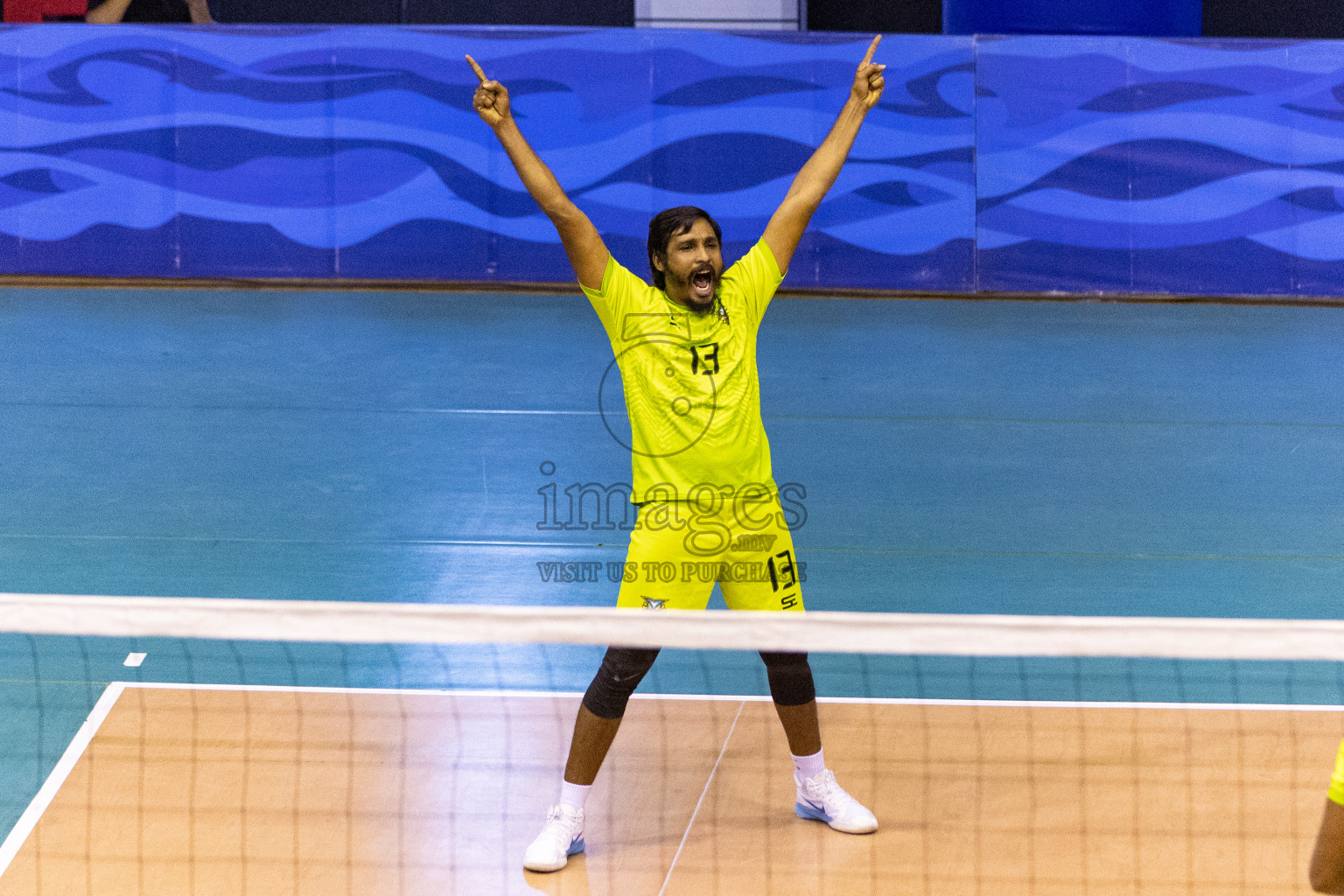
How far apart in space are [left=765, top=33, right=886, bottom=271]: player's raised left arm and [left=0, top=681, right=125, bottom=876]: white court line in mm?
3162

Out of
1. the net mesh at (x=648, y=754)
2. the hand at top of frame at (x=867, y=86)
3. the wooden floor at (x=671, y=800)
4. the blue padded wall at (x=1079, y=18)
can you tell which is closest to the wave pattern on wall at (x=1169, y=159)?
the blue padded wall at (x=1079, y=18)

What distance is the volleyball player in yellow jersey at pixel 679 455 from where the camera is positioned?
4273 millimetres

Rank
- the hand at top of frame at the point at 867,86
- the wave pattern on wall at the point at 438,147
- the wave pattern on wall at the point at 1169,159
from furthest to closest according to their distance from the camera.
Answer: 1. the wave pattern on wall at the point at 438,147
2. the wave pattern on wall at the point at 1169,159
3. the hand at top of frame at the point at 867,86

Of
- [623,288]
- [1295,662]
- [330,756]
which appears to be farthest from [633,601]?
[1295,662]

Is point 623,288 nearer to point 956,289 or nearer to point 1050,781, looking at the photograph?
point 1050,781

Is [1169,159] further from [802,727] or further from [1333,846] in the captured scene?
[1333,846]

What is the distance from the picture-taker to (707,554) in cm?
427

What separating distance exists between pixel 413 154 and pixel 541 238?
157cm

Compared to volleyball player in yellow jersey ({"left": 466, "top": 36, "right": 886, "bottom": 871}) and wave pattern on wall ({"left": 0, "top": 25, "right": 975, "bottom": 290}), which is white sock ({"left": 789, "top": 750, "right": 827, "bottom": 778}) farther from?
wave pattern on wall ({"left": 0, "top": 25, "right": 975, "bottom": 290})

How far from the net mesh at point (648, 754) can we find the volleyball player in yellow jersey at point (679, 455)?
1.03 feet

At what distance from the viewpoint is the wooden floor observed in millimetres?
4383

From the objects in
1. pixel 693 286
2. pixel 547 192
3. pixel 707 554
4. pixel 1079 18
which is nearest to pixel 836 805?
pixel 707 554

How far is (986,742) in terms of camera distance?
210 inches

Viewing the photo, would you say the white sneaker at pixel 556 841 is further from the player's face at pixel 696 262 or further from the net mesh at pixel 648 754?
the player's face at pixel 696 262
